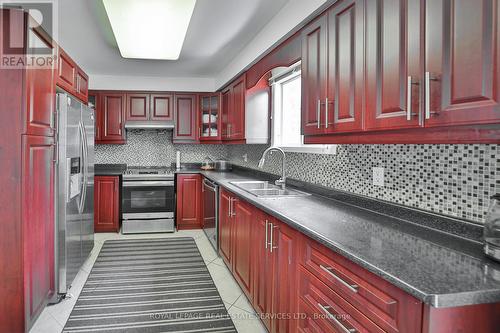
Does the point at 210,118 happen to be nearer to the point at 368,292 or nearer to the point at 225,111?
the point at 225,111

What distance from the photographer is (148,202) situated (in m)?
5.02

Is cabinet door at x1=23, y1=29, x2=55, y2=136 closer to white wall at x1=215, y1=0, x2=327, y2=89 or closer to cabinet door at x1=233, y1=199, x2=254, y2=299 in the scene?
cabinet door at x1=233, y1=199, x2=254, y2=299

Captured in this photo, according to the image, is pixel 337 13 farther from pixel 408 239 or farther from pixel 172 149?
pixel 172 149

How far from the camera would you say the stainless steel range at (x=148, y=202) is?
16.2 feet

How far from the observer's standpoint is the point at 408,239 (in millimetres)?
1511

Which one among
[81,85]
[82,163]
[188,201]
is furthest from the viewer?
[188,201]

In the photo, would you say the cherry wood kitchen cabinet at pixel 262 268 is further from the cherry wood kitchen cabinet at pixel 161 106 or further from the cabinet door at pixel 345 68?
the cherry wood kitchen cabinet at pixel 161 106

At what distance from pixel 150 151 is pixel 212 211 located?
221 centimetres

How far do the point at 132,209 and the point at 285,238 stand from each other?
140 inches

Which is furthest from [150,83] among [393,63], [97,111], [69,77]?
[393,63]

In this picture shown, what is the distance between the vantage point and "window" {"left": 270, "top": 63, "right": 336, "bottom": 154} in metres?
3.42

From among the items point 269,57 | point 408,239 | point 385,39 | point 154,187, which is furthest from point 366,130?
point 154,187

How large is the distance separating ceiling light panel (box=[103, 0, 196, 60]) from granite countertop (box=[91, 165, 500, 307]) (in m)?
1.58

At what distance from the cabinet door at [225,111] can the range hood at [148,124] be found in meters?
0.90
